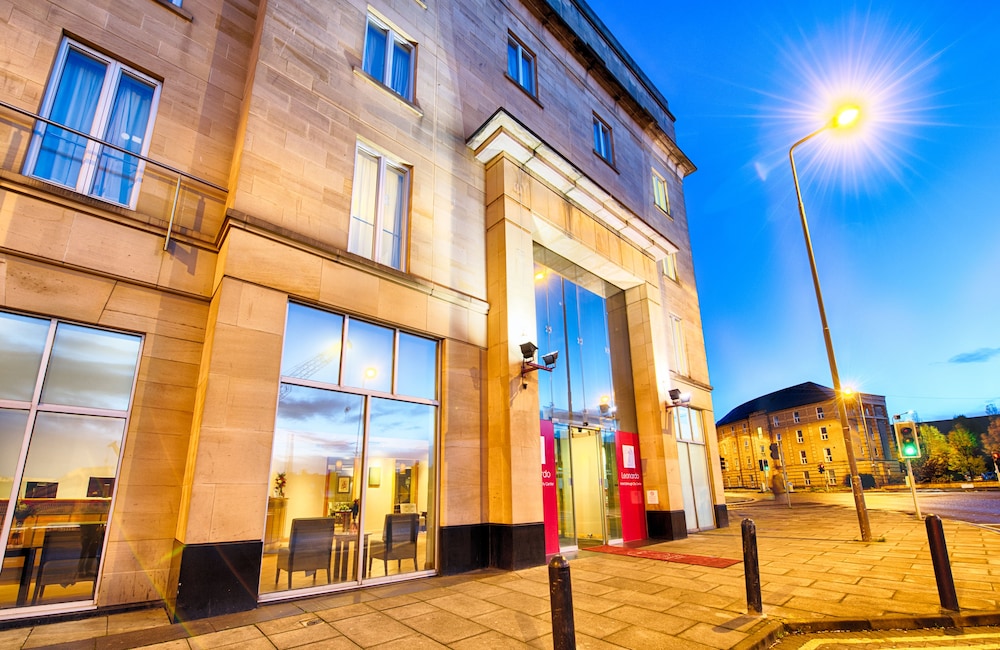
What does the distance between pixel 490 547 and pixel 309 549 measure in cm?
336

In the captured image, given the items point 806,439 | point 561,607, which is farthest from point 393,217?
point 806,439

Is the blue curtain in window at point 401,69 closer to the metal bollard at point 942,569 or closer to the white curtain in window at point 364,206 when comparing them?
the white curtain in window at point 364,206

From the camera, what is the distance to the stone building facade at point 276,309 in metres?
6.18

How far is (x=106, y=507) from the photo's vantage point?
6262 millimetres

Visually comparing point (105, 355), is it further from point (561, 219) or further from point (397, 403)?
point (561, 219)

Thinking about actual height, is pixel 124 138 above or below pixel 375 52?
below

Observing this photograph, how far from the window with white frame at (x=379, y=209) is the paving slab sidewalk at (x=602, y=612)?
19.2ft

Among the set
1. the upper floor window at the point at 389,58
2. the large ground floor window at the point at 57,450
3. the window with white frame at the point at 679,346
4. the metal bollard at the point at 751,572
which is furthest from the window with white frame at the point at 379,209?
the window with white frame at the point at 679,346

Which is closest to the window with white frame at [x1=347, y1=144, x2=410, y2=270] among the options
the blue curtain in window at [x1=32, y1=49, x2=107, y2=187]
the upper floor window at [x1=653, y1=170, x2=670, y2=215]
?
the blue curtain in window at [x1=32, y1=49, x2=107, y2=187]

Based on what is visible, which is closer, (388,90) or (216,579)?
(216,579)

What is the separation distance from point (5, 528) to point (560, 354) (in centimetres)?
1014

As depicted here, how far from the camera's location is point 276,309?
24.0ft

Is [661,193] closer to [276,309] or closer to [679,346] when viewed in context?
[679,346]

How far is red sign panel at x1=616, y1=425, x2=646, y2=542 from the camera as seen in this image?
13.1 metres
